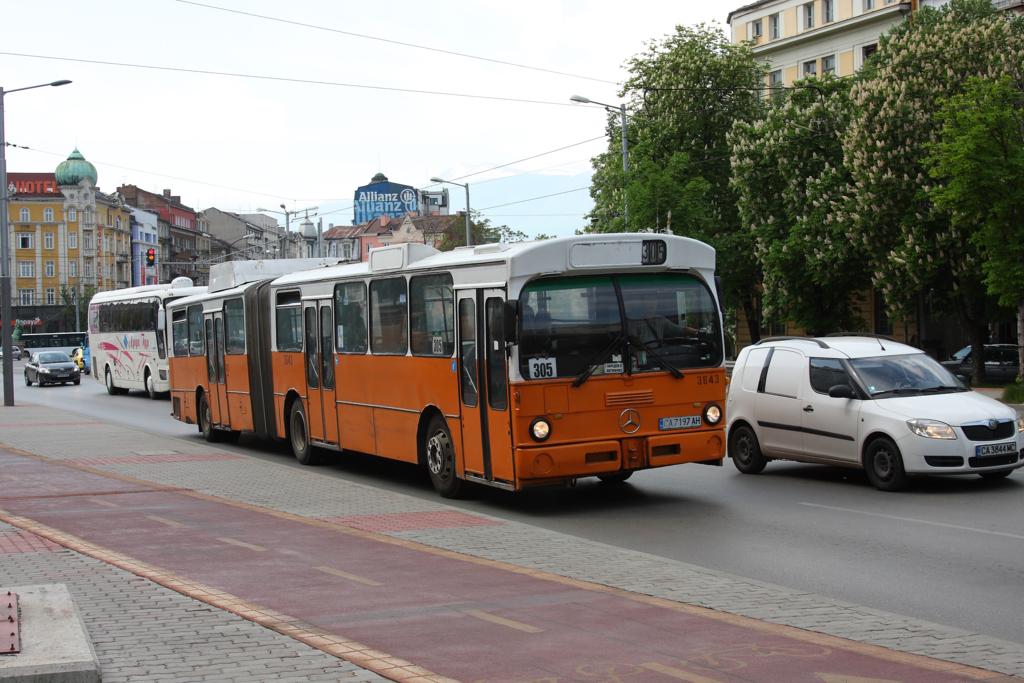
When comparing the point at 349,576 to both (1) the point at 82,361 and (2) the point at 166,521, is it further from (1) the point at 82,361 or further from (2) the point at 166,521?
(1) the point at 82,361

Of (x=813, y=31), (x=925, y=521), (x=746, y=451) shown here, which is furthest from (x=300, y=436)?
(x=813, y=31)

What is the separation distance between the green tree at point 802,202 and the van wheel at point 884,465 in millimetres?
28011

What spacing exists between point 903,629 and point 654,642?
1527 mm

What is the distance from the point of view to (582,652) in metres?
6.91

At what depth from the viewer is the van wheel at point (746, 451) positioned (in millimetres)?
16312

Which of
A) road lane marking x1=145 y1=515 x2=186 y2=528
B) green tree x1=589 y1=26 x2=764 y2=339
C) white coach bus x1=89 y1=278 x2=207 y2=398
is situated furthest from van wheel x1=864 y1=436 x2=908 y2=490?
green tree x1=589 y1=26 x2=764 y2=339

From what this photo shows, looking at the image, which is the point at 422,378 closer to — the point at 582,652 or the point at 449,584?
the point at 449,584

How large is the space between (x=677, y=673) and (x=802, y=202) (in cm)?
3948

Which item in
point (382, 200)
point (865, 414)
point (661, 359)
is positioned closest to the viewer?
point (661, 359)

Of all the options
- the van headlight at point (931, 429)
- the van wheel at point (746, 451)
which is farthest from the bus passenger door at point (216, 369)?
the van headlight at point (931, 429)

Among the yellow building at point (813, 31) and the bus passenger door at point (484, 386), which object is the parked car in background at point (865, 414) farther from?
the yellow building at point (813, 31)

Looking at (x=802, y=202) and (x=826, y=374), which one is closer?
(x=826, y=374)

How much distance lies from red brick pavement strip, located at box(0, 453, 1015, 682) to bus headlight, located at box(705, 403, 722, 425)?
4215 mm

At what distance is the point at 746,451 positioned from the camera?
16547mm
